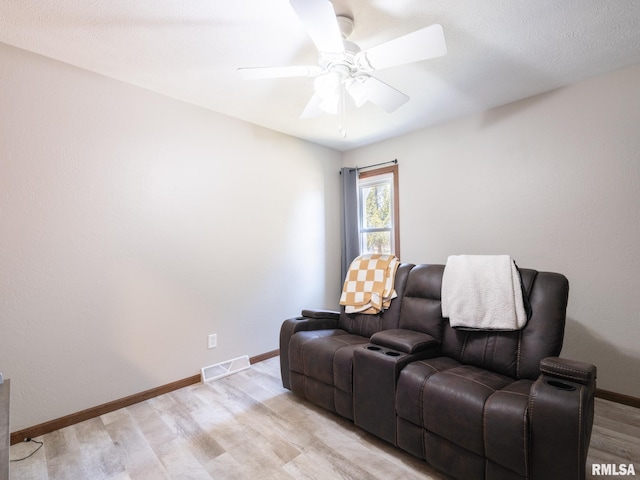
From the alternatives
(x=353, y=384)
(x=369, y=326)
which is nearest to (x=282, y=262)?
(x=369, y=326)

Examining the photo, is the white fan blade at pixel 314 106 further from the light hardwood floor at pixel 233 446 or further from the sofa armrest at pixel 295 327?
the light hardwood floor at pixel 233 446

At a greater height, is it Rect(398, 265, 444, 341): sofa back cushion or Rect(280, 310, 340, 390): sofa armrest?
Rect(398, 265, 444, 341): sofa back cushion

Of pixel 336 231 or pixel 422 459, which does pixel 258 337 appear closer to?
pixel 336 231

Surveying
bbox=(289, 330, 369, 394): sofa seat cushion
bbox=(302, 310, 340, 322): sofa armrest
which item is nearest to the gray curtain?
bbox=(302, 310, 340, 322): sofa armrest

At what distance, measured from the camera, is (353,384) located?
6.32 ft

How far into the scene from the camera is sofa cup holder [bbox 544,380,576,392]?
127cm

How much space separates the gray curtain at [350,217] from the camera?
385 centimetres

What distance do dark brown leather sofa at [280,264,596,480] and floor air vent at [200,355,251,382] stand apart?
645mm

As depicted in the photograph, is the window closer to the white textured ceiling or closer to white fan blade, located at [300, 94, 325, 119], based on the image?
the white textured ceiling

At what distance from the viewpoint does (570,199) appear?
7.98 ft

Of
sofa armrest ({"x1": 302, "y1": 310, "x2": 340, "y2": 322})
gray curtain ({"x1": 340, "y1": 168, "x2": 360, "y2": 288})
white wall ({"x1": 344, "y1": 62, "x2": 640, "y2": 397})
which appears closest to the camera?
white wall ({"x1": 344, "y1": 62, "x2": 640, "y2": 397})

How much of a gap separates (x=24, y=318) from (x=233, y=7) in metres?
2.20

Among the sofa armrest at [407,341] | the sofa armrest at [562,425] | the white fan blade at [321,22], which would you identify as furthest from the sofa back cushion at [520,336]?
the white fan blade at [321,22]

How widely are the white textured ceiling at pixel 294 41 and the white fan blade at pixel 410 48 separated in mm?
269
